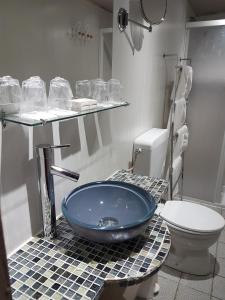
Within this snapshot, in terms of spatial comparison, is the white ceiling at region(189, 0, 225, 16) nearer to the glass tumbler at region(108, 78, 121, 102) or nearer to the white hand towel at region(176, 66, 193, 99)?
the white hand towel at region(176, 66, 193, 99)

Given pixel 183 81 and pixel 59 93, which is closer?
pixel 59 93

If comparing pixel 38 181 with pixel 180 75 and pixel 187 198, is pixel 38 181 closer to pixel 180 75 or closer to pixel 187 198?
pixel 180 75

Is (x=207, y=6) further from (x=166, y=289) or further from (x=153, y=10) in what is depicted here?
(x=166, y=289)

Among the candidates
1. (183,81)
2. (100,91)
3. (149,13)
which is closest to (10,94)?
(100,91)

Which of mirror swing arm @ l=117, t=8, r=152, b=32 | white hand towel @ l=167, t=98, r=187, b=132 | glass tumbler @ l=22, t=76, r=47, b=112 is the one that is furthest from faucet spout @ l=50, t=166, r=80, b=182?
white hand towel @ l=167, t=98, r=187, b=132

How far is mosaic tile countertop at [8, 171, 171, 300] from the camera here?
73cm

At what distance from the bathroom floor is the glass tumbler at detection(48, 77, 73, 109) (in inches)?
59.0

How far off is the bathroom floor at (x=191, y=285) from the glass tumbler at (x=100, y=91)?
4.66 feet

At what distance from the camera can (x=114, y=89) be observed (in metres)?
1.26

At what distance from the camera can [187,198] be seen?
121 inches

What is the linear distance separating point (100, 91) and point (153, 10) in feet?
3.13

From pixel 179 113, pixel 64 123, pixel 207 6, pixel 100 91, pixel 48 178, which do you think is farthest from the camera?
pixel 207 6

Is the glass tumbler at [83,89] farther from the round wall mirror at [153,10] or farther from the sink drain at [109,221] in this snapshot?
the round wall mirror at [153,10]

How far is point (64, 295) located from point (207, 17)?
3348 millimetres
